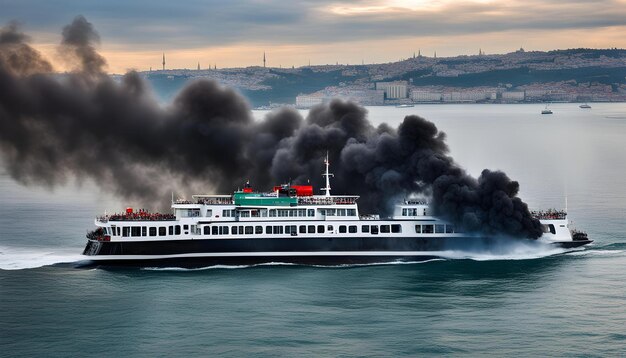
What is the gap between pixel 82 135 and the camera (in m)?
75.1

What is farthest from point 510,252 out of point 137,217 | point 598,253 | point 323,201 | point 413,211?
point 137,217

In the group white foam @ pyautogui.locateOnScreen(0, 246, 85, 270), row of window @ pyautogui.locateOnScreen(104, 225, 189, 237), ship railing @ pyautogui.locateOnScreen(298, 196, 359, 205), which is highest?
ship railing @ pyautogui.locateOnScreen(298, 196, 359, 205)

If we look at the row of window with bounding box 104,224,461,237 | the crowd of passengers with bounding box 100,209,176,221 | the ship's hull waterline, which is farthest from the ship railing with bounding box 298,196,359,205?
the crowd of passengers with bounding box 100,209,176,221

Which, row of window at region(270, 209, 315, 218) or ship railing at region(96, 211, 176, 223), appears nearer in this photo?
ship railing at region(96, 211, 176, 223)

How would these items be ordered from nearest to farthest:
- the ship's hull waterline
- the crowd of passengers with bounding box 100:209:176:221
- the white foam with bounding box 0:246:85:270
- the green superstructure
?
1. the white foam with bounding box 0:246:85:270
2. the ship's hull waterline
3. the crowd of passengers with bounding box 100:209:176:221
4. the green superstructure

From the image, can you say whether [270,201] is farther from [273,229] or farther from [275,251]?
[275,251]

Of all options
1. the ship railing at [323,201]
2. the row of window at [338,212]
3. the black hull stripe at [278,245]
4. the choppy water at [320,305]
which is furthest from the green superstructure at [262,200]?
the choppy water at [320,305]

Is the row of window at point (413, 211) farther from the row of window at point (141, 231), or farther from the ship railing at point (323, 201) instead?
the row of window at point (141, 231)

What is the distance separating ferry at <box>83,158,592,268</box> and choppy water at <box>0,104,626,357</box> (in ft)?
3.48

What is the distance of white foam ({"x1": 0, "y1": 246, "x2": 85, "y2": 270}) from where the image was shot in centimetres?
5866

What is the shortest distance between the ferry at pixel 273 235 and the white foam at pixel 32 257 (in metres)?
1.64

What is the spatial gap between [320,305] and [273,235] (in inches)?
433

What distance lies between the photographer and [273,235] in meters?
59.7

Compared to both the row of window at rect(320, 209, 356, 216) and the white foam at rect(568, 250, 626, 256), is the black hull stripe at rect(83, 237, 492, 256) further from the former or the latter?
the white foam at rect(568, 250, 626, 256)
